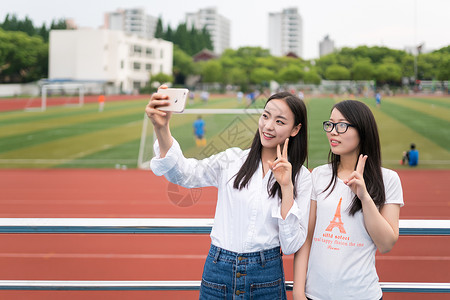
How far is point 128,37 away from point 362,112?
5176 centimetres

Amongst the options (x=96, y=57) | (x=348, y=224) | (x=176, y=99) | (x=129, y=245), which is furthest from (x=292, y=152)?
(x=96, y=57)

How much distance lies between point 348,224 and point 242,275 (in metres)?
0.39

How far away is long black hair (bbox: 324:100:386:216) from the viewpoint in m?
1.59

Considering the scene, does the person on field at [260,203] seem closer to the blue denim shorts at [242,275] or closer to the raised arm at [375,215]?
the blue denim shorts at [242,275]

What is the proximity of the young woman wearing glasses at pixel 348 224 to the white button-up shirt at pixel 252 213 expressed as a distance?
67 millimetres

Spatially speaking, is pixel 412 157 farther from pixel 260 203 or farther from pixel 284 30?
pixel 284 30

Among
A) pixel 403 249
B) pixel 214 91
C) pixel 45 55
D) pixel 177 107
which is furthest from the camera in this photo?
pixel 45 55

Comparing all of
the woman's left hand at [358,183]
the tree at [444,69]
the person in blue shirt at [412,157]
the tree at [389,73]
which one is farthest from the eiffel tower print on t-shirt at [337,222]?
the person in blue shirt at [412,157]

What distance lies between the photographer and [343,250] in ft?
5.21

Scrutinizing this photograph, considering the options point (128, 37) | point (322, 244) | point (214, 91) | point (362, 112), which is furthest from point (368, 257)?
point (128, 37)

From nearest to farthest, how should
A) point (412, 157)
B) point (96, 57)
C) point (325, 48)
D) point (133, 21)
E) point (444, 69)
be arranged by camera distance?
point (444, 69), point (325, 48), point (412, 157), point (96, 57), point (133, 21)

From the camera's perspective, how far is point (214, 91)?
43.2m

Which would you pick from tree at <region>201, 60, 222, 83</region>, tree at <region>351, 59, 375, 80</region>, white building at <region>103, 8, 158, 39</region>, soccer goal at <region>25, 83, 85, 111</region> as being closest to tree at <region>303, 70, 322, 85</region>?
tree at <region>351, 59, 375, 80</region>

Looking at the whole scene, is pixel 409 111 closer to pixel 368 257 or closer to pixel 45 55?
pixel 368 257
